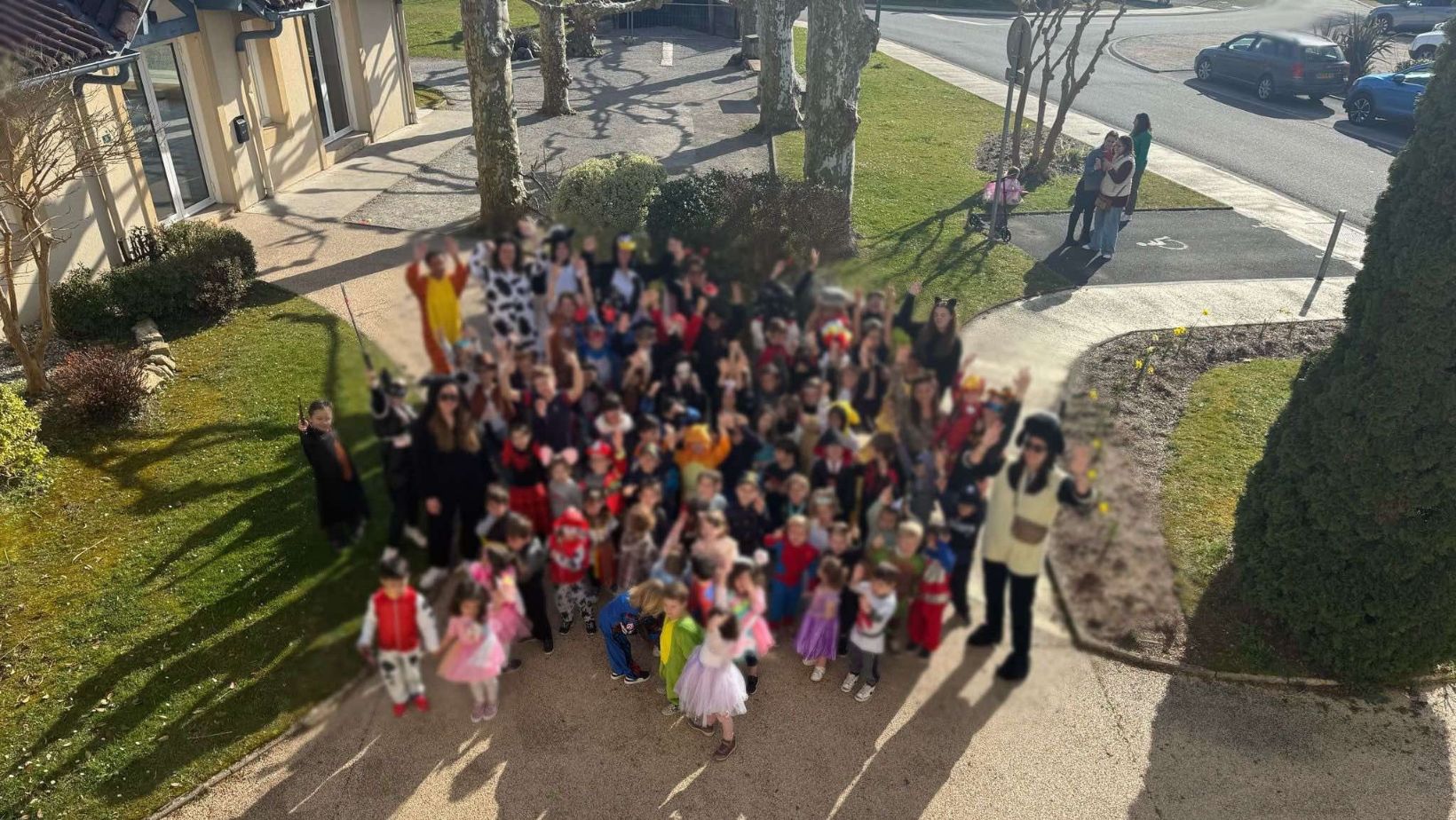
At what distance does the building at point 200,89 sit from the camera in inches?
392

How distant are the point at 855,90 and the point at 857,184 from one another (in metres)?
4.52

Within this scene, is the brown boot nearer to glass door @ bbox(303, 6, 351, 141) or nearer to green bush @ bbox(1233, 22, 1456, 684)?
green bush @ bbox(1233, 22, 1456, 684)

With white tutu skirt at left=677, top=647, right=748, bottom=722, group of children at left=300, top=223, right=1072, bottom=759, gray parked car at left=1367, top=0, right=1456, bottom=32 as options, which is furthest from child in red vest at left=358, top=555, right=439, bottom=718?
gray parked car at left=1367, top=0, right=1456, bottom=32

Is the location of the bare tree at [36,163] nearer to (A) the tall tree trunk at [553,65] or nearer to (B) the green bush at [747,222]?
(B) the green bush at [747,222]

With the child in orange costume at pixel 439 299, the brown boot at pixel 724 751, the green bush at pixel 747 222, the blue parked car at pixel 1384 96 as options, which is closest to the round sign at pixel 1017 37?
the green bush at pixel 747 222

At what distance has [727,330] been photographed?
2.99 m

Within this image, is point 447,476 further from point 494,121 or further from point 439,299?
point 494,121

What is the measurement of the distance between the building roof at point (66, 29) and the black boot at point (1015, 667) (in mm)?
10324

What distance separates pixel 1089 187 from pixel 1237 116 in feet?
49.9

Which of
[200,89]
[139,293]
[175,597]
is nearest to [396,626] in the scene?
[175,597]

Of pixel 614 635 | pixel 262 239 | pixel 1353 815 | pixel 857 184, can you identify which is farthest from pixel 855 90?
pixel 1353 815

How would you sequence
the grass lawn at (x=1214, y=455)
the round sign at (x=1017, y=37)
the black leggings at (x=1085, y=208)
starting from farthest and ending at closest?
the round sign at (x=1017, y=37) < the black leggings at (x=1085, y=208) < the grass lawn at (x=1214, y=455)

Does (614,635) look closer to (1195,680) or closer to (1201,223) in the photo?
(1195,680)

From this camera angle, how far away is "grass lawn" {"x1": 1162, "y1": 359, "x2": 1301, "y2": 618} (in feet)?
23.0
